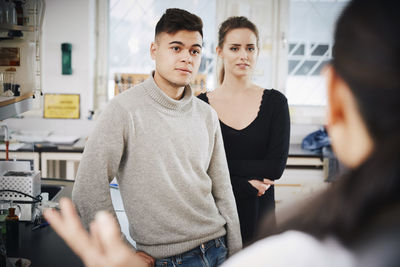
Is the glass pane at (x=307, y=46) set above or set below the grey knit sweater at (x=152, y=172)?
above

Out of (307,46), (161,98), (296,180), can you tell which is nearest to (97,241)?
(161,98)

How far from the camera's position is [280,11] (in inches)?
172

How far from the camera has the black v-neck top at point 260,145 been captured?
6.04 ft

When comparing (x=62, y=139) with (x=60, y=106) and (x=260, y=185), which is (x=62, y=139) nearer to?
(x=60, y=106)

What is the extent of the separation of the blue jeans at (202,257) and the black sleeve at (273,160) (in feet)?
1.21

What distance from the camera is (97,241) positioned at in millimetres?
548

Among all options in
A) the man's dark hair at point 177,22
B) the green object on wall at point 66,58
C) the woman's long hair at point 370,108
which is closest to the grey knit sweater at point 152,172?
the man's dark hair at point 177,22

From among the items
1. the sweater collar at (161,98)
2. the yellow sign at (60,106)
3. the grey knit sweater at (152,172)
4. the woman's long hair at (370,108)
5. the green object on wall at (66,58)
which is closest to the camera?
the woman's long hair at (370,108)

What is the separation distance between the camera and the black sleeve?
6.04 ft

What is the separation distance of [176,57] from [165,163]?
42 centimetres

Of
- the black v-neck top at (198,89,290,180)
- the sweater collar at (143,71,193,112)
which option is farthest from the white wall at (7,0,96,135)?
the sweater collar at (143,71,193,112)

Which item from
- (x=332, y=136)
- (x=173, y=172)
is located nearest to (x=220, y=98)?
(x=173, y=172)

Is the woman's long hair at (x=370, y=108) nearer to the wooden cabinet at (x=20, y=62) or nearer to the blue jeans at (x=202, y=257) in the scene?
the blue jeans at (x=202, y=257)

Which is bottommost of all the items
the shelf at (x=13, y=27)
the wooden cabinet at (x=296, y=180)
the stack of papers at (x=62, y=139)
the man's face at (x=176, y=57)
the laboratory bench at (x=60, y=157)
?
the wooden cabinet at (x=296, y=180)
